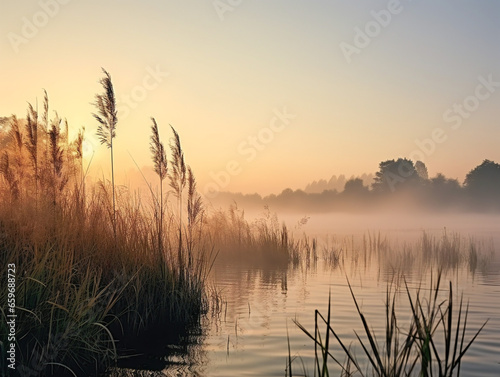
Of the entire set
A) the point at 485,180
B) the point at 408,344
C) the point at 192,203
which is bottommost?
the point at 408,344

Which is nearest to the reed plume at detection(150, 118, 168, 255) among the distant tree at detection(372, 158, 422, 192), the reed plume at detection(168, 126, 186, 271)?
the reed plume at detection(168, 126, 186, 271)

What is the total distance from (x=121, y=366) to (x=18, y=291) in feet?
4.50

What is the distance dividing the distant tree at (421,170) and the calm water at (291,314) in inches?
2766

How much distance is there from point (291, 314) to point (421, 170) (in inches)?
3197

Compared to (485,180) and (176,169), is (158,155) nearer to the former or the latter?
(176,169)

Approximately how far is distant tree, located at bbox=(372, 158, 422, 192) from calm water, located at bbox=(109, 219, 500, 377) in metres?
61.4

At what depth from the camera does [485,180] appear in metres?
79.6

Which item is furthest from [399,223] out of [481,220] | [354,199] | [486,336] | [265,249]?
[486,336]

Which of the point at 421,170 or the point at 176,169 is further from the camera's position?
the point at 421,170

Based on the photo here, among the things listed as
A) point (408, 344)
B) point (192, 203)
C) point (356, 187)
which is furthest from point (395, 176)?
point (408, 344)

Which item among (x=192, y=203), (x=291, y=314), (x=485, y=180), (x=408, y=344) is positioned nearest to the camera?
(x=408, y=344)

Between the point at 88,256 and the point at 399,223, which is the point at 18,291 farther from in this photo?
the point at 399,223

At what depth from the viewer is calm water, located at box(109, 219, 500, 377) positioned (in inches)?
257

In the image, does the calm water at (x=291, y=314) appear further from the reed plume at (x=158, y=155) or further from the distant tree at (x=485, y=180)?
the distant tree at (x=485, y=180)
